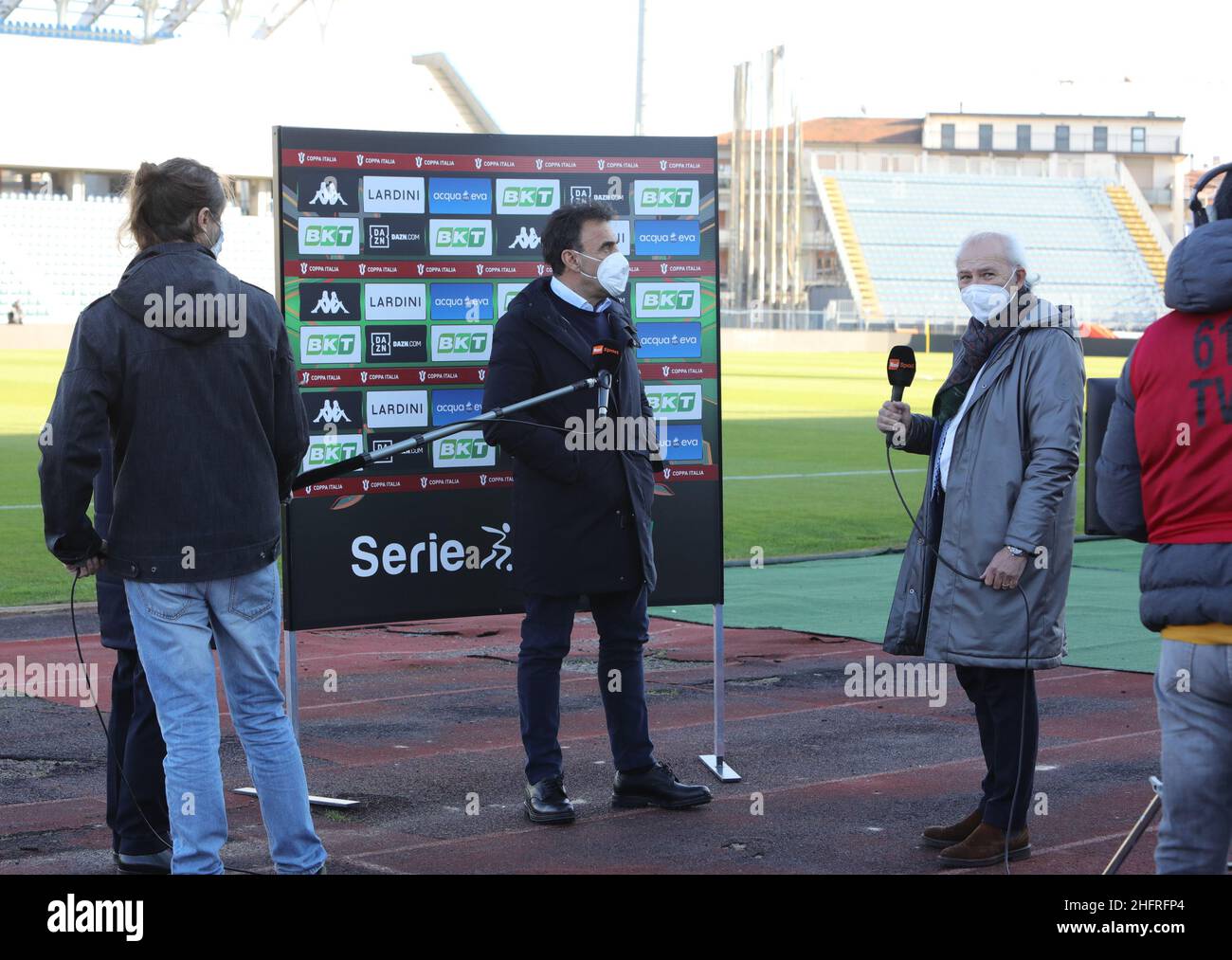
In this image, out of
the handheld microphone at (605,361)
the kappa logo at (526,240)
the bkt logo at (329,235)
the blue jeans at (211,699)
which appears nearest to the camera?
the blue jeans at (211,699)

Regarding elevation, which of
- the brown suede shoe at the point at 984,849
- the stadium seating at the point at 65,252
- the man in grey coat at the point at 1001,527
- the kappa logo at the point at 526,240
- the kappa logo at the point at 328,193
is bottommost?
the brown suede shoe at the point at 984,849

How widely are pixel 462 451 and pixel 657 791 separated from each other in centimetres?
149

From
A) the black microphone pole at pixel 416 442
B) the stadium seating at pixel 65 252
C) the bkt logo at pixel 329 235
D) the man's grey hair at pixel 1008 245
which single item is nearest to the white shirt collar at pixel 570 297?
the black microphone pole at pixel 416 442

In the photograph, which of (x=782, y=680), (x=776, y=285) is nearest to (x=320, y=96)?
(x=776, y=285)

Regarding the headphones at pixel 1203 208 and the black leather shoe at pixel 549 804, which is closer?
the headphones at pixel 1203 208

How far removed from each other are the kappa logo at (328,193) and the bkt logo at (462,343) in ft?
1.93

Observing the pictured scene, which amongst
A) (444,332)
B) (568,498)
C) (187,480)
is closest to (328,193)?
(444,332)

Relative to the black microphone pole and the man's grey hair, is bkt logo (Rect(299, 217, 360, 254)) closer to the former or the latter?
the black microphone pole

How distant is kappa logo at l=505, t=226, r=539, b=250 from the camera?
6.27 m

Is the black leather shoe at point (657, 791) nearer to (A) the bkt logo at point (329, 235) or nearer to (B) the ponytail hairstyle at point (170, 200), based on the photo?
(A) the bkt logo at point (329, 235)

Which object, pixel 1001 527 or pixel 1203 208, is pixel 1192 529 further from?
pixel 1001 527

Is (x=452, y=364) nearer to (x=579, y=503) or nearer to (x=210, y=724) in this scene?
(x=579, y=503)

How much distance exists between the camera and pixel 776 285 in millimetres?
81562

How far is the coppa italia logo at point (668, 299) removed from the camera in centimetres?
638
